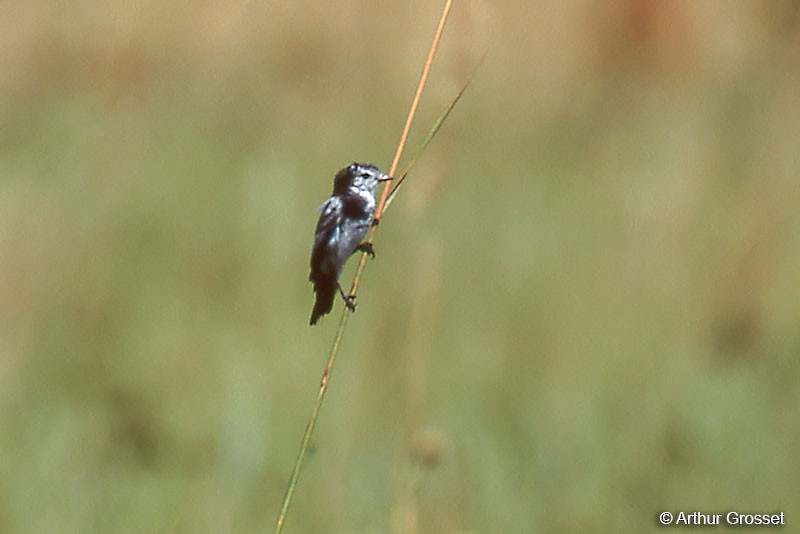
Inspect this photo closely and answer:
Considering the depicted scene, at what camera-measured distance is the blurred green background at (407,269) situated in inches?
153

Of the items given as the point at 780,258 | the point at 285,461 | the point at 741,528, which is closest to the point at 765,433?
the point at 741,528

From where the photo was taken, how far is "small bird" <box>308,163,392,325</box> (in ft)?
8.50

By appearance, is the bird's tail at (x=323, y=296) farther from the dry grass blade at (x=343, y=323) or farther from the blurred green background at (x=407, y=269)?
the blurred green background at (x=407, y=269)

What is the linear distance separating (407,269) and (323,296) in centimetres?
254

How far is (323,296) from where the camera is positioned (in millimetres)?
2590

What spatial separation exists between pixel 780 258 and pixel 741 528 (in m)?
1.66

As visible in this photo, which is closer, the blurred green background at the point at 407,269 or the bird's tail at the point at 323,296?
the bird's tail at the point at 323,296

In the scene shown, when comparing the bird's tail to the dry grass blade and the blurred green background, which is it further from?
the blurred green background

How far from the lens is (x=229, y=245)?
18.1 ft

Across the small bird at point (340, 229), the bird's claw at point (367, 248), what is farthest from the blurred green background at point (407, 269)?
the bird's claw at point (367, 248)

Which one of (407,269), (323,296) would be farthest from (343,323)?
(407,269)

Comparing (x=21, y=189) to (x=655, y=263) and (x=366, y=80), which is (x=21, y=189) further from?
(x=655, y=263)

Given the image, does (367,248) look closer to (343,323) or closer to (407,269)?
(343,323)

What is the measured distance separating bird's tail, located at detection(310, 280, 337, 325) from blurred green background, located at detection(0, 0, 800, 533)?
0.31 meters
